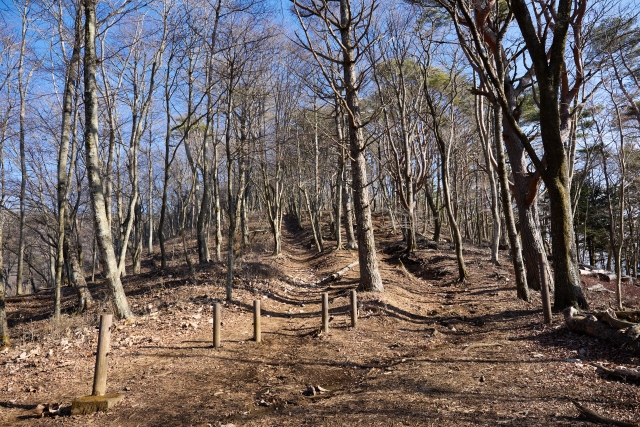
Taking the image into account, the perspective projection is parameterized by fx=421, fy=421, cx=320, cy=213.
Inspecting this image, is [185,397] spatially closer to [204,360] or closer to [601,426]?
[204,360]

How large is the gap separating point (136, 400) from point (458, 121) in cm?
2238

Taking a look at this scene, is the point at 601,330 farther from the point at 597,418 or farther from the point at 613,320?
the point at 597,418

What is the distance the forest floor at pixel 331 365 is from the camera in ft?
14.1

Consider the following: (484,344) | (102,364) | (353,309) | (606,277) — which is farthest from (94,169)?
(606,277)

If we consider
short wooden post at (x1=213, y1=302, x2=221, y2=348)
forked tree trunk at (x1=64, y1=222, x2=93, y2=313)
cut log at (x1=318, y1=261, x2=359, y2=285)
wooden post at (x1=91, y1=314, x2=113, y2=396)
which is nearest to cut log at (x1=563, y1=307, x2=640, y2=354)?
short wooden post at (x1=213, y1=302, x2=221, y2=348)

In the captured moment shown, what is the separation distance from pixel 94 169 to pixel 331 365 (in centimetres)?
640

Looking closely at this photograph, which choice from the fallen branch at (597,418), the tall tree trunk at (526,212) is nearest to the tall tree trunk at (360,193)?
the tall tree trunk at (526,212)

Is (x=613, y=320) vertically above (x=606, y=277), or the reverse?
(x=613, y=320)

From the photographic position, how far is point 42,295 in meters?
19.2

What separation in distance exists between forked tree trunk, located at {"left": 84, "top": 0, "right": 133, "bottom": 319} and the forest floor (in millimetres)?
757

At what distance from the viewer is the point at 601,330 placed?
6016 millimetres

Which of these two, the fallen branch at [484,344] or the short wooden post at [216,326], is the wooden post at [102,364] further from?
the fallen branch at [484,344]

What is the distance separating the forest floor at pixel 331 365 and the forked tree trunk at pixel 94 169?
0.76 metres

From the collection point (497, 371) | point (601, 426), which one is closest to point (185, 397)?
point (497, 371)
